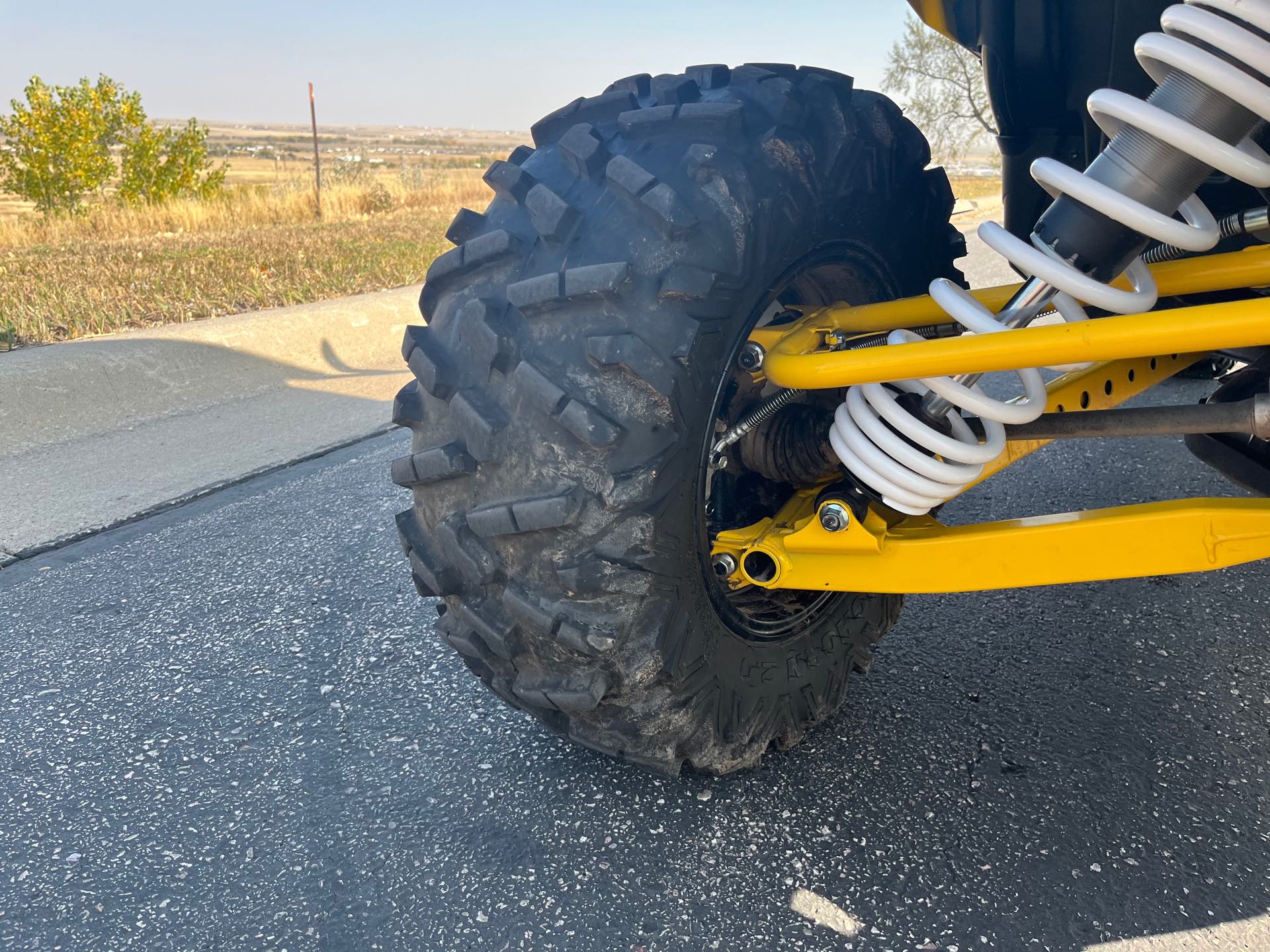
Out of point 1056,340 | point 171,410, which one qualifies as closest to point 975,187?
point 171,410

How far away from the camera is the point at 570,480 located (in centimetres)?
174

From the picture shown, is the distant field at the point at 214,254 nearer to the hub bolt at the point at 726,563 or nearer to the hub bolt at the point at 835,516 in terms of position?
the hub bolt at the point at 726,563

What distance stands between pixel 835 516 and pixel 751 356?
334 mm

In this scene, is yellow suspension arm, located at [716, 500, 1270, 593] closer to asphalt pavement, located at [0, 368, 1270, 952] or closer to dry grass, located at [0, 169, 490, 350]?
asphalt pavement, located at [0, 368, 1270, 952]

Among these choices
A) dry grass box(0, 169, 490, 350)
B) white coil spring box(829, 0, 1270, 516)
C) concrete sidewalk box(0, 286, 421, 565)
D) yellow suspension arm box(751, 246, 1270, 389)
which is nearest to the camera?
white coil spring box(829, 0, 1270, 516)

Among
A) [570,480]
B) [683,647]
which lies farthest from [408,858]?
[570,480]

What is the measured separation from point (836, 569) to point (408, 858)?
3.31 ft

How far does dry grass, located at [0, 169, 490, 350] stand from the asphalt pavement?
4.22 m

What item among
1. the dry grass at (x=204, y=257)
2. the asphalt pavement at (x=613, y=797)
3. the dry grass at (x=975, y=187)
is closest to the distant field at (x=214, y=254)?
the dry grass at (x=204, y=257)

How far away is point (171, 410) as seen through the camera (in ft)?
18.7

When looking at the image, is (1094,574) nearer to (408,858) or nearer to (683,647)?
(683,647)

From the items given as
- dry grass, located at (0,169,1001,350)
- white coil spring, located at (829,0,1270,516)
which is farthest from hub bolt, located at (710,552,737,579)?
dry grass, located at (0,169,1001,350)

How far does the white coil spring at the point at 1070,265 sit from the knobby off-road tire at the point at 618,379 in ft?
0.98

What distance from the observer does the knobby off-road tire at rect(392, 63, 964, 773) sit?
5.61ft
